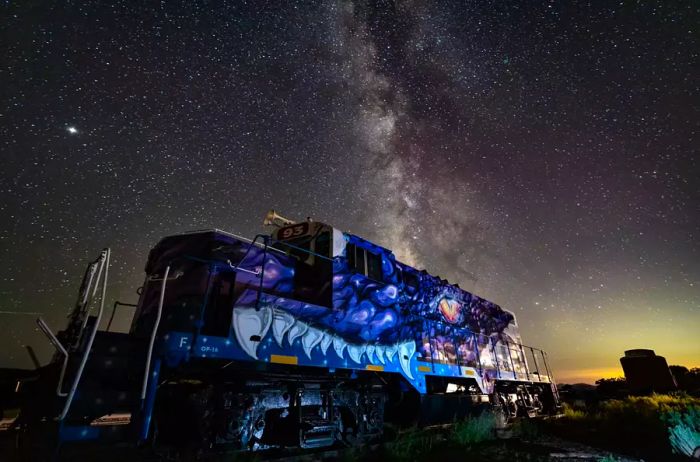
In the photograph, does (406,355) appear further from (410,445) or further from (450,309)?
(450,309)

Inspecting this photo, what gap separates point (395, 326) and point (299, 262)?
2500 mm

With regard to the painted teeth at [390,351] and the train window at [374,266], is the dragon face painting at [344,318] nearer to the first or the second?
the painted teeth at [390,351]

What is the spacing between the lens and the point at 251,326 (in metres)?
5.18

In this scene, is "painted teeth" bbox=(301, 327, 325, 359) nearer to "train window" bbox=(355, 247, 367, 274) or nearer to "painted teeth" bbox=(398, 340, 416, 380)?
"train window" bbox=(355, 247, 367, 274)

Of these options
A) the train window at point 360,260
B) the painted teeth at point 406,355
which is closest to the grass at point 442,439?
the painted teeth at point 406,355

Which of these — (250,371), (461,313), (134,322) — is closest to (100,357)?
(250,371)

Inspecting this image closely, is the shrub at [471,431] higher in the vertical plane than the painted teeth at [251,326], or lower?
lower

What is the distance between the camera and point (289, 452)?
18.0ft

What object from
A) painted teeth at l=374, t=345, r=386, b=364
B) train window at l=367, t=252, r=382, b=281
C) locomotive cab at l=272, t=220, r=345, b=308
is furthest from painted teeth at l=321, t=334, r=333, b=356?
train window at l=367, t=252, r=382, b=281

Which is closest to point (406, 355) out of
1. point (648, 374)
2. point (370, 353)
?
point (370, 353)

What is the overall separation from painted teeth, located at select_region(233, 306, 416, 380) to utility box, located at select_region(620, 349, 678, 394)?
22.6 meters

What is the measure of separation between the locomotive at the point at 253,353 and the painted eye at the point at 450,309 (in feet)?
3.22

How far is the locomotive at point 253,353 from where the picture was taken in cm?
396

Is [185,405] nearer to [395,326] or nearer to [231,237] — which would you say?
[231,237]
